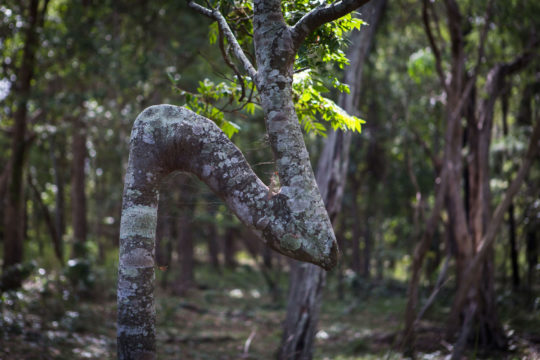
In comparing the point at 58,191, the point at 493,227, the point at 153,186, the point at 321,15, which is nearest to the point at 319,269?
the point at 493,227

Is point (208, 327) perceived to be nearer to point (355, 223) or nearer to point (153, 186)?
point (355, 223)

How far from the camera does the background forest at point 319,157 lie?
4.77m

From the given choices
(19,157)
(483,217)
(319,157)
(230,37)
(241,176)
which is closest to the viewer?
(241,176)

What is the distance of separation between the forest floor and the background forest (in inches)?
1.8

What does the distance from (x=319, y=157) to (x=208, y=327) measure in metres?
4.27

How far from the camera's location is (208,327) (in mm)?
9289

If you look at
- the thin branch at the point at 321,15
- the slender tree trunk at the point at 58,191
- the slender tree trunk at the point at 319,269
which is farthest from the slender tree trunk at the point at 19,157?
the thin branch at the point at 321,15

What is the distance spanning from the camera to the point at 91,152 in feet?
46.3

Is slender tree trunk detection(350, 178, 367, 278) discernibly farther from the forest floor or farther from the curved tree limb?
the curved tree limb

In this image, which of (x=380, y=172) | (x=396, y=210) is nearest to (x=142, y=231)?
(x=380, y=172)

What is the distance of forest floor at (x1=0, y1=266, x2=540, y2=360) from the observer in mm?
5844

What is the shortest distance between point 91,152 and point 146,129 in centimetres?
1241

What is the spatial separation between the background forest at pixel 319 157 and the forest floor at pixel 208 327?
0.15 feet

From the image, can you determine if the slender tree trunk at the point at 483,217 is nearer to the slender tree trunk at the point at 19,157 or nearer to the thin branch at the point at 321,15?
the thin branch at the point at 321,15
